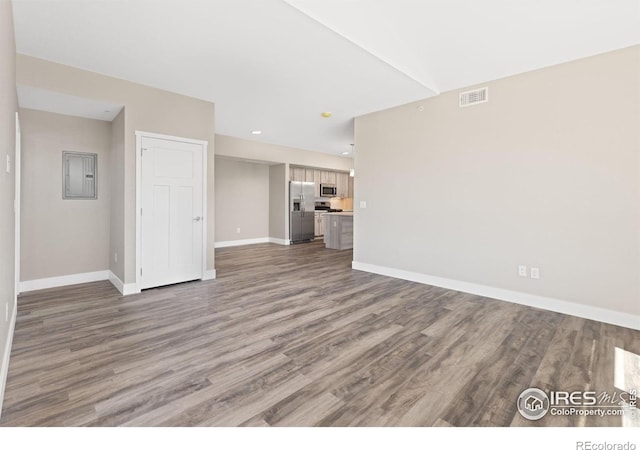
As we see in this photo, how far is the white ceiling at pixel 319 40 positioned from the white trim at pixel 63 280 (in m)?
2.84

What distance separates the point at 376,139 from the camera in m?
5.01

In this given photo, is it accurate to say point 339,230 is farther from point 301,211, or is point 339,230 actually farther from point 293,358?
point 293,358

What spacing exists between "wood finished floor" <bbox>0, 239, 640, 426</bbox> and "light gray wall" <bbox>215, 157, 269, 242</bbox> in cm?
434

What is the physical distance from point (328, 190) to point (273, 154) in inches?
101

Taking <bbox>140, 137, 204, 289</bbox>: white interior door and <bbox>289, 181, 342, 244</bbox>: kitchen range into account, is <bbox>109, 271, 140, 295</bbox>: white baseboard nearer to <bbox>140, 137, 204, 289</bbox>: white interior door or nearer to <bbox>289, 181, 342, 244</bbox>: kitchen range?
<bbox>140, 137, 204, 289</bbox>: white interior door

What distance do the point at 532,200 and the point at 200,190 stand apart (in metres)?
4.40

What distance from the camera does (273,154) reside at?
307 inches

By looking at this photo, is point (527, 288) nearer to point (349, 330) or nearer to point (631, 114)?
point (631, 114)

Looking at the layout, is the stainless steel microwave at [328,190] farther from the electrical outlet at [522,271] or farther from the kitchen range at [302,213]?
the electrical outlet at [522,271]

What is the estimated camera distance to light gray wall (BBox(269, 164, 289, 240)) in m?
8.48

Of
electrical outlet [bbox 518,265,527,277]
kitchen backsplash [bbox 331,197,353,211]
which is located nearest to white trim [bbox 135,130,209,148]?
electrical outlet [bbox 518,265,527,277]

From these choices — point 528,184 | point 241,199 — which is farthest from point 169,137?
point 528,184

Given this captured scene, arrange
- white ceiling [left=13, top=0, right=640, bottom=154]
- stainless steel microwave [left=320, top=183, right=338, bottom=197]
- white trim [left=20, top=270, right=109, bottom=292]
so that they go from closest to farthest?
white ceiling [left=13, top=0, right=640, bottom=154]
white trim [left=20, top=270, right=109, bottom=292]
stainless steel microwave [left=320, top=183, right=338, bottom=197]

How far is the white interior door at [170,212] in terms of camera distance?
400cm
